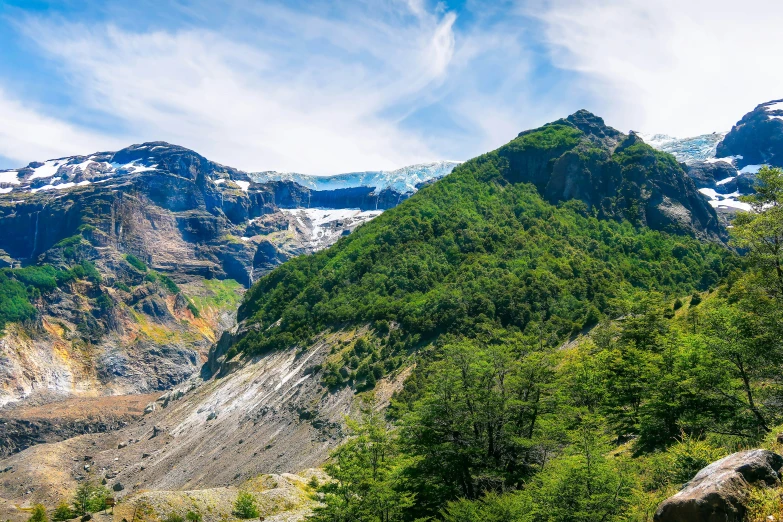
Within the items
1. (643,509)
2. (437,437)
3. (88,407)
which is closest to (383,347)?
(437,437)

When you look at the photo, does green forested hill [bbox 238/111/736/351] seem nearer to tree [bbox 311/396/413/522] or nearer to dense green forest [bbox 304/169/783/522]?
dense green forest [bbox 304/169/783/522]

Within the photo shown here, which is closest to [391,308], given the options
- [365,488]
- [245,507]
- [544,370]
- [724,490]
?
[245,507]

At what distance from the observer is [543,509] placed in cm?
1970

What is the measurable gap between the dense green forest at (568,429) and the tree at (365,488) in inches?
2.9

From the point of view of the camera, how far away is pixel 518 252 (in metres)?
120

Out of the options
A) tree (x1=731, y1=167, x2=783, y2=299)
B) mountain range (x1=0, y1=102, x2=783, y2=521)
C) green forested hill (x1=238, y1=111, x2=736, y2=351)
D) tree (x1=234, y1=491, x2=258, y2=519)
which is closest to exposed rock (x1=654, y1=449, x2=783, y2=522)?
tree (x1=731, y1=167, x2=783, y2=299)

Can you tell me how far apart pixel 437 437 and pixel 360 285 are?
91839mm

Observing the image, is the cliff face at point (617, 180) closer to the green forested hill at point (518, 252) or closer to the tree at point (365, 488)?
the green forested hill at point (518, 252)

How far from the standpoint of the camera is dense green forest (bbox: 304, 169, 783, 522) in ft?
67.2

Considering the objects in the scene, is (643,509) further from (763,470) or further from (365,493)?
(365,493)

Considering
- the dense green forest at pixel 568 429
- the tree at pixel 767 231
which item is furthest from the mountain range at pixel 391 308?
the tree at pixel 767 231

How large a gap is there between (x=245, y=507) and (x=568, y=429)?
21807mm

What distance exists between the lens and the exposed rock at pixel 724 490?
1253cm

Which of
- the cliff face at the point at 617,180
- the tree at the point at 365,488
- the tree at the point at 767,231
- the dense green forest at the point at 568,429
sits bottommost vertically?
the tree at the point at 365,488
